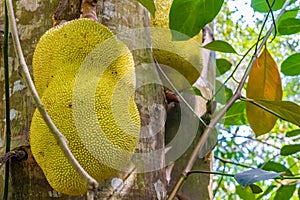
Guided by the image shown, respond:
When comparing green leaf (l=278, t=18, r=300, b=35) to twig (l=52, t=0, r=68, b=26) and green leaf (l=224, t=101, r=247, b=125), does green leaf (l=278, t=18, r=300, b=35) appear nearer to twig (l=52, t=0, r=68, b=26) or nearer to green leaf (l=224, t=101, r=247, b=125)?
green leaf (l=224, t=101, r=247, b=125)

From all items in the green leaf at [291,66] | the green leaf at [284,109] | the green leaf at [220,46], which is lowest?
the green leaf at [284,109]

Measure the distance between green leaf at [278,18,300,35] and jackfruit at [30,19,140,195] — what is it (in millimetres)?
472

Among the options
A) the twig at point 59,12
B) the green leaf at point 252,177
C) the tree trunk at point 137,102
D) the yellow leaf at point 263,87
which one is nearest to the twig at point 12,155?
the tree trunk at point 137,102

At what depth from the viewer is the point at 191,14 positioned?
2.71 ft

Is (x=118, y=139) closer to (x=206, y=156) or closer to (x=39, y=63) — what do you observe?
(x=39, y=63)

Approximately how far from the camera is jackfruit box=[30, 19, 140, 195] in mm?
669

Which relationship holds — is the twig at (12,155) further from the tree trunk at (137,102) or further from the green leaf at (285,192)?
the green leaf at (285,192)

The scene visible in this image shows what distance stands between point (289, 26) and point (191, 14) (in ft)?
1.23

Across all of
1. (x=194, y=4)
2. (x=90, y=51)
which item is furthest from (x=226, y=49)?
(x=90, y=51)

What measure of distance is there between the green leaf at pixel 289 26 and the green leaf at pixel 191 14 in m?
0.34

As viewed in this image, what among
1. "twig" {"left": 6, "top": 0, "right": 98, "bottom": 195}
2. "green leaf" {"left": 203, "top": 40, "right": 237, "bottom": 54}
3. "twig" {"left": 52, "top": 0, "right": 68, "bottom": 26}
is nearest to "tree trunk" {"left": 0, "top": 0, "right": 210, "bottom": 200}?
"twig" {"left": 52, "top": 0, "right": 68, "bottom": 26}

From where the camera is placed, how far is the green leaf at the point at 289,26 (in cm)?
109

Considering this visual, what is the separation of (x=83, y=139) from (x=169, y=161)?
0.38m

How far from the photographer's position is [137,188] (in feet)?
2.61
